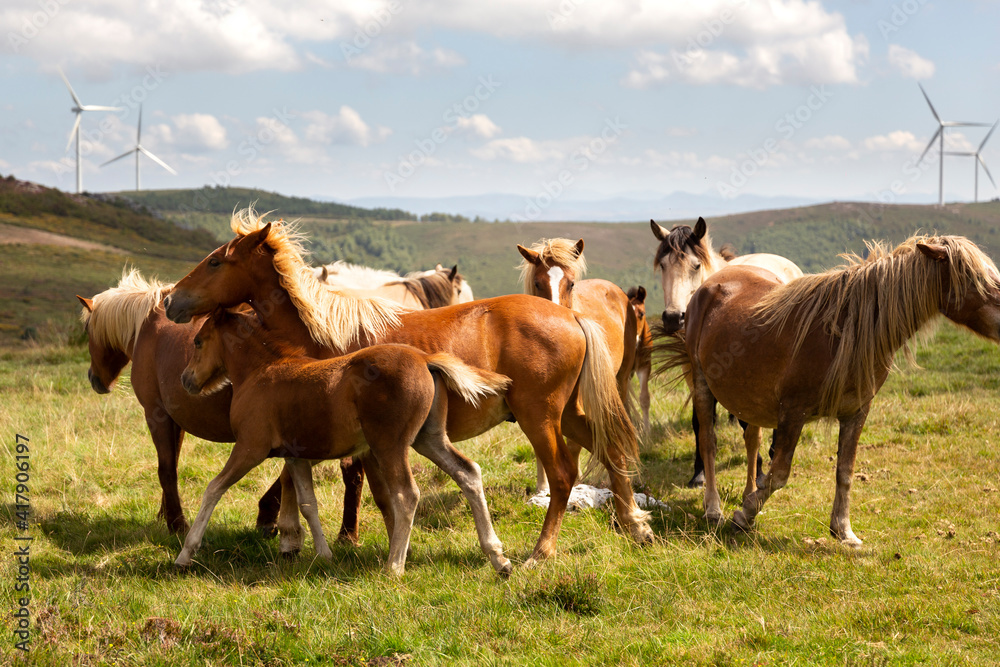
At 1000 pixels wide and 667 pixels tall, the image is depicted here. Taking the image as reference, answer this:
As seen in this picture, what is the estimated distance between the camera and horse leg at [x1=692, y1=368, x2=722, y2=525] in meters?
6.25

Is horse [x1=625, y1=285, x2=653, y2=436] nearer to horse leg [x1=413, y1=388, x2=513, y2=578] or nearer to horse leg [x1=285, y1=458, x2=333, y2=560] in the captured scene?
horse leg [x1=413, y1=388, x2=513, y2=578]

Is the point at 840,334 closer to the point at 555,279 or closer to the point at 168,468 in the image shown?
the point at 555,279

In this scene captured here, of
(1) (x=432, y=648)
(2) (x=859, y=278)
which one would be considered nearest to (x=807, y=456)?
(2) (x=859, y=278)

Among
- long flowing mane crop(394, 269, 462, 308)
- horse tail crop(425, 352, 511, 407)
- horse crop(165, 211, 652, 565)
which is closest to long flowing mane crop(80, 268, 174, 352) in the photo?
horse crop(165, 211, 652, 565)

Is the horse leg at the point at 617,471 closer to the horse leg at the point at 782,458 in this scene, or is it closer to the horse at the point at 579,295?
the horse leg at the point at 782,458

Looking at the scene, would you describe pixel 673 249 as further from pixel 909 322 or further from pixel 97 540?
pixel 97 540

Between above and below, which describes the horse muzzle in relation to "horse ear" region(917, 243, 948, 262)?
below

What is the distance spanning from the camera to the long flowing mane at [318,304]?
5281 millimetres

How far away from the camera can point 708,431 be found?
664cm

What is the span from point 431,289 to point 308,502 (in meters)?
6.76

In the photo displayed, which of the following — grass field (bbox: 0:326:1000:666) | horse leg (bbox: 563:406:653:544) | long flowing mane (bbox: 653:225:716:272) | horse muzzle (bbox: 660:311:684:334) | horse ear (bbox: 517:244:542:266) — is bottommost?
grass field (bbox: 0:326:1000:666)

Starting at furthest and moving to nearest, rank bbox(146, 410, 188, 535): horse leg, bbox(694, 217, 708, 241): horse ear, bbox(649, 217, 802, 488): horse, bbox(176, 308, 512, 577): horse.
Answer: bbox(694, 217, 708, 241): horse ear → bbox(649, 217, 802, 488): horse → bbox(146, 410, 188, 535): horse leg → bbox(176, 308, 512, 577): horse

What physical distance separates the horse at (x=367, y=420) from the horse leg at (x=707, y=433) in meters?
2.34

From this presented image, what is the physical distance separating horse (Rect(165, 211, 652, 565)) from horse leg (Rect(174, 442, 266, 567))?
94 centimetres
